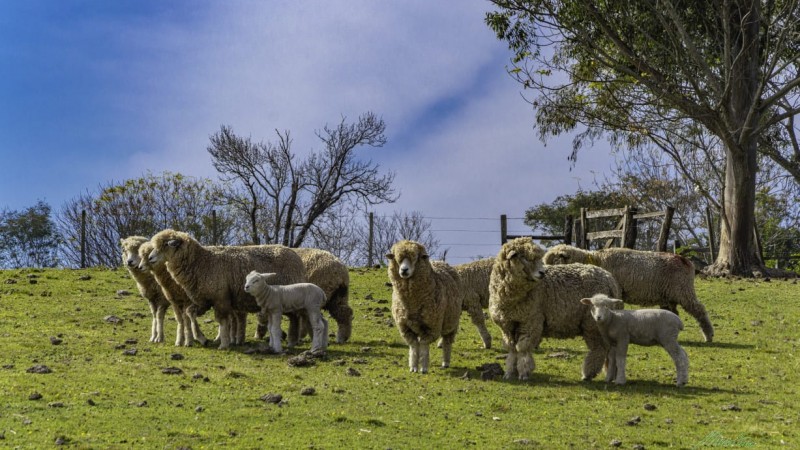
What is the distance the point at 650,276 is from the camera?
17.4m

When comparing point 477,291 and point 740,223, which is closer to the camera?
point 477,291

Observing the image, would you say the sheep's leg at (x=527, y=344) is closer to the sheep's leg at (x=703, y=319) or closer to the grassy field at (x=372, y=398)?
the grassy field at (x=372, y=398)

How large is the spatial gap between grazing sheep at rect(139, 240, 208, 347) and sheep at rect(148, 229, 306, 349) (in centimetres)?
27

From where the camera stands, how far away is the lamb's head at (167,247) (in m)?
14.8

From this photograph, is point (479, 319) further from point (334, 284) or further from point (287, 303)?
point (287, 303)

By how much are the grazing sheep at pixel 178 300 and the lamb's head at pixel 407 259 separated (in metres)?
4.45

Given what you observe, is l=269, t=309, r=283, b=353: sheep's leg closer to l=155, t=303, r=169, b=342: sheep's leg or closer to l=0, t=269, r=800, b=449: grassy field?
l=0, t=269, r=800, b=449: grassy field

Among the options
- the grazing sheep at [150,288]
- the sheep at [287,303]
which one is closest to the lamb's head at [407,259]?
the sheep at [287,303]

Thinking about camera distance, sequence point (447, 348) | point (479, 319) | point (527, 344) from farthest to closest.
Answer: point (479, 319)
point (447, 348)
point (527, 344)

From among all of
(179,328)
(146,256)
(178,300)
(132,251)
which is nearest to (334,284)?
(178,300)

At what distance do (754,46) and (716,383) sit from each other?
20.7 m

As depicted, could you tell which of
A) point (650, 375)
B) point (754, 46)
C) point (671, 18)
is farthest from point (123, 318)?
point (754, 46)

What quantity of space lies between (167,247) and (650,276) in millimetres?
9238

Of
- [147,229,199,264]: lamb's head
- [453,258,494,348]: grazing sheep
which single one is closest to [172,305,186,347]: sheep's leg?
[147,229,199,264]: lamb's head
